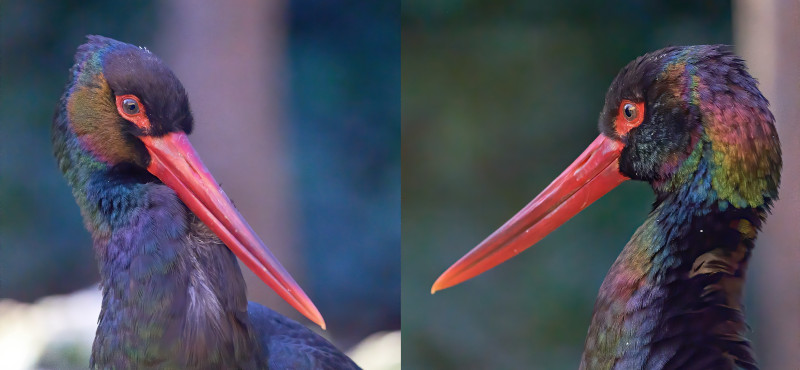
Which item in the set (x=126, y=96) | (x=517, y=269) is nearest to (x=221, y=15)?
(x=126, y=96)

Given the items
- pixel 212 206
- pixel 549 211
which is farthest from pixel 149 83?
pixel 549 211

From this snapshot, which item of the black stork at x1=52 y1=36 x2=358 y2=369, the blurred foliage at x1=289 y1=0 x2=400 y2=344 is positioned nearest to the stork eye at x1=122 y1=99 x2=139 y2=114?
the black stork at x1=52 y1=36 x2=358 y2=369

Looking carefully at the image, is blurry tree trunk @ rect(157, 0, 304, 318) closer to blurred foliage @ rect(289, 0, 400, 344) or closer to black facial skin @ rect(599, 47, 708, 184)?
blurred foliage @ rect(289, 0, 400, 344)

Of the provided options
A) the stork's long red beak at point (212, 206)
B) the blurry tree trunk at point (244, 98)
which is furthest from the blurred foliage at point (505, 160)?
the stork's long red beak at point (212, 206)

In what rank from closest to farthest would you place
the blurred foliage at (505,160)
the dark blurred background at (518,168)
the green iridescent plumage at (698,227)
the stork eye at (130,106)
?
the green iridescent plumage at (698,227) → the stork eye at (130,106) → the dark blurred background at (518,168) → the blurred foliage at (505,160)

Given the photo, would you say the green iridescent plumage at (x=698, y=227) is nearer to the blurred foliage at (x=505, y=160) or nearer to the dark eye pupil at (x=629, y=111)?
the dark eye pupil at (x=629, y=111)
